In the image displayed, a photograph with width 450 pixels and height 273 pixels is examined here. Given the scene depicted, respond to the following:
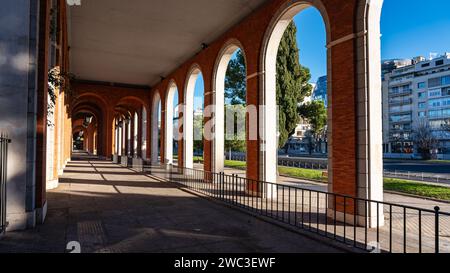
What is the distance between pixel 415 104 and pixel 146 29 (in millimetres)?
72008

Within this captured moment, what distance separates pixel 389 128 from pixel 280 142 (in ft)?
219

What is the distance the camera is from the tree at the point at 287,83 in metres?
19.4

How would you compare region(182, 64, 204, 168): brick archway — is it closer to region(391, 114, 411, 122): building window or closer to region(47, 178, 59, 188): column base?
region(47, 178, 59, 188): column base

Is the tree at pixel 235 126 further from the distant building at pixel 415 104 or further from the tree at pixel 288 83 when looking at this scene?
the distant building at pixel 415 104

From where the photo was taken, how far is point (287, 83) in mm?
19688

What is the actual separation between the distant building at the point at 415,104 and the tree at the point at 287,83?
49.5 m

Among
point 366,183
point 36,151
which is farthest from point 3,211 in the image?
point 366,183

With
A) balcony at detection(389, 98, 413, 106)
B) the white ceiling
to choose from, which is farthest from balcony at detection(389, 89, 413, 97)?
the white ceiling

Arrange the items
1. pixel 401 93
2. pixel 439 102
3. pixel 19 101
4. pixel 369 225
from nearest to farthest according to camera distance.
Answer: pixel 19 101 < pixel 369 225 < pixel 439 102 < pixel 401 93

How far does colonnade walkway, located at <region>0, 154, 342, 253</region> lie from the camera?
5273 mm

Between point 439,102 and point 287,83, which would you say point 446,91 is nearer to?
point 439,102

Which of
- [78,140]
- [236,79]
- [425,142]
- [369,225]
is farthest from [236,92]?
[78,140]

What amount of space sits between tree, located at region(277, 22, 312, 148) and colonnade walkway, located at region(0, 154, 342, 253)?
35.4 ft
